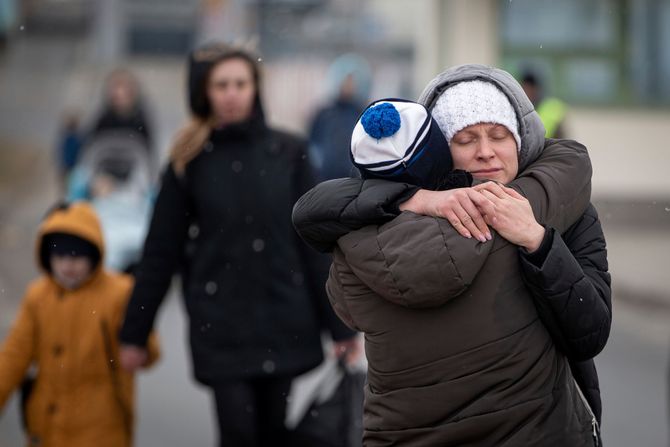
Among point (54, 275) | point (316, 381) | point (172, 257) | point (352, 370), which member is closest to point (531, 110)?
point (352, 370)

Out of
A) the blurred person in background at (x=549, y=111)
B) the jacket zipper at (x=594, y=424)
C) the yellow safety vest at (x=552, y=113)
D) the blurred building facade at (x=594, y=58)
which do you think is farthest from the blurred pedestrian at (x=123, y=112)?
the jacket zipper at (x=594, y=424)

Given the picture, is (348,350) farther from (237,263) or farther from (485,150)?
(485,150)

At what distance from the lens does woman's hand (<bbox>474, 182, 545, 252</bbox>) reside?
262 centimetres

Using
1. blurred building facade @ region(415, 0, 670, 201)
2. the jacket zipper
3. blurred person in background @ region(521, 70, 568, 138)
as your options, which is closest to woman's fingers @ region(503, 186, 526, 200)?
the jacket zipper

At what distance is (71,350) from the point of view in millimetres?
4945

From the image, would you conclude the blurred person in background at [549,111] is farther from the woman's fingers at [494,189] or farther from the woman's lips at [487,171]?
the woman's fingers at [494,189]

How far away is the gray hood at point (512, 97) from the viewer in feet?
9.18

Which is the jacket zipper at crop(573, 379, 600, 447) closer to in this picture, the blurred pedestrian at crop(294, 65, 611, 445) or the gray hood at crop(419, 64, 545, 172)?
the blurred pedestrian at crop(294, 65, 611, 445)

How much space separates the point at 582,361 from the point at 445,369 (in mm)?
347

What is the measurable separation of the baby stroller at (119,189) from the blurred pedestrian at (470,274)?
6.76 m

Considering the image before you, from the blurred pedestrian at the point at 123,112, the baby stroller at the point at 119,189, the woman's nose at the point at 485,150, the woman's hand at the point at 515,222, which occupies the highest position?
the woman's nose at the point at 485,150

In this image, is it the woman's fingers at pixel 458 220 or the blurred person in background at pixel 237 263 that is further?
the blurred person in background at pixel 237 263

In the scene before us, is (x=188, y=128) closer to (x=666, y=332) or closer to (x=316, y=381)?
(x=316, y=381)

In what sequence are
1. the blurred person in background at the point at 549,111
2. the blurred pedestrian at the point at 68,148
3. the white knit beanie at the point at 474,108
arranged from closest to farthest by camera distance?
1. the white knit beanie at the point at 474,108
2. the blurred person in background at the point at 549,111
3. the blurred pedestrian at the point at 68,148
